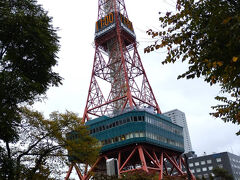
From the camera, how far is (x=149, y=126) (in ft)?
199

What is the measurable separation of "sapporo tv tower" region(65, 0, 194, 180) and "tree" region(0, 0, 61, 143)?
1330 inches

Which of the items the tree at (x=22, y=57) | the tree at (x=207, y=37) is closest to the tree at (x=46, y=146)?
the tree at (x=22, y=57)

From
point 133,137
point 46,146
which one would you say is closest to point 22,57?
point 46,146

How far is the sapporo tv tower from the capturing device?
59.6 metres

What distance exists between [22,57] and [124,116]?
4159 cm

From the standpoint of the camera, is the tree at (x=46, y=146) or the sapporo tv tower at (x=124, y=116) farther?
the sapporo tv tower at (x=124, y=116)

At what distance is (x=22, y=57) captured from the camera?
2117 cm

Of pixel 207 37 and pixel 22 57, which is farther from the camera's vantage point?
pixel 22 57

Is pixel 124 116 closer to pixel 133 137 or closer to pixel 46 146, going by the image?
pixel 133 137

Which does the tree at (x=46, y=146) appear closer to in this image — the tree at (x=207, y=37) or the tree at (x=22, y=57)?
the tree at (x=22, y=57)

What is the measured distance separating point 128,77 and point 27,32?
52.5 m

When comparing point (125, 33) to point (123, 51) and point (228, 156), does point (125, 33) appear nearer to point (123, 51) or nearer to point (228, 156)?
point (123, 51)

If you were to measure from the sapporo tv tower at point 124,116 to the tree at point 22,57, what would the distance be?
3379 cm

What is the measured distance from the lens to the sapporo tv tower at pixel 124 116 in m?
59.6
